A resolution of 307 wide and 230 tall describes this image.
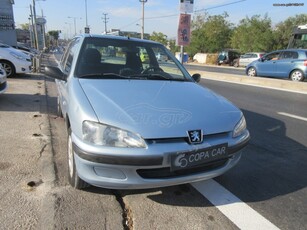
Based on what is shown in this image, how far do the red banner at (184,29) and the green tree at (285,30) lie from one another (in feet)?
109

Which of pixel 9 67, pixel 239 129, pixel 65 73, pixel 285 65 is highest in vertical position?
pixel 65 73

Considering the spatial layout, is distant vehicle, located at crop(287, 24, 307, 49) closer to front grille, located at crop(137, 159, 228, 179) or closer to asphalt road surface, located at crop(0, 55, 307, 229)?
asphalt road surface, located at crop(0, 55, 307, 229)

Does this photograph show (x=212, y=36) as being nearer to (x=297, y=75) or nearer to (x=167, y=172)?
(x=297, y=75)

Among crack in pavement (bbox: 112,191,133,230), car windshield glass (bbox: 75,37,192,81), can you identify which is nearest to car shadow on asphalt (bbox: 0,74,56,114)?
car windshield glass (bbox: 75,37,192,81)

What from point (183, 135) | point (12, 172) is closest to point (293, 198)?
point (183, 135)

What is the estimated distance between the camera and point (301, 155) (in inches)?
176

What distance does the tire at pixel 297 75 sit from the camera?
14.2 m

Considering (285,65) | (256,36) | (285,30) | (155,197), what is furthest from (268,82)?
(285,30)

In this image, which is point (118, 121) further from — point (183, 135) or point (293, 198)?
point (293, 198)

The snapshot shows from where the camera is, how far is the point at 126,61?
14.0 ft

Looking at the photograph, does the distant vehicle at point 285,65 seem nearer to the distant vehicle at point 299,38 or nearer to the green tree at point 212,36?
the distant vehicle at point 299,38

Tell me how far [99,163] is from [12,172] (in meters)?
1.56

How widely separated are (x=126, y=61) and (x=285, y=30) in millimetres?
48803

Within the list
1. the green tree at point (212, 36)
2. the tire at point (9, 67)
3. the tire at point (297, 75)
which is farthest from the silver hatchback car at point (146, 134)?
the green tree at point (212, 36)
